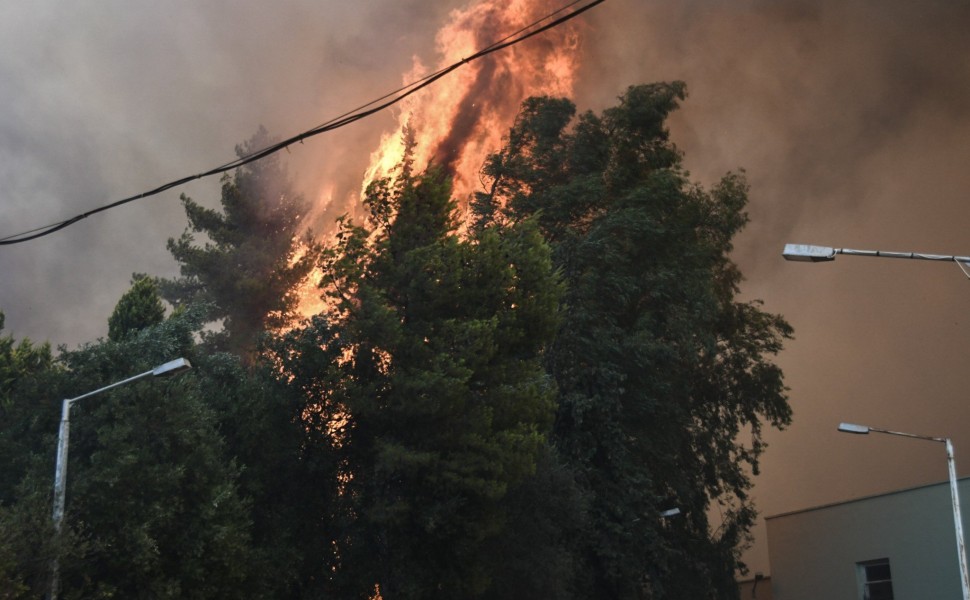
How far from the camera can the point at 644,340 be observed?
3697 cm

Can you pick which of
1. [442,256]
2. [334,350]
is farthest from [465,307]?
[334,350]

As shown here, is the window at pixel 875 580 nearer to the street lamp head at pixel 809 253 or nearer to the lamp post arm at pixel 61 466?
the street lamp head at pixel 809 253

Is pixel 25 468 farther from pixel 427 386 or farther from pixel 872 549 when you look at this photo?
pixel 872 549

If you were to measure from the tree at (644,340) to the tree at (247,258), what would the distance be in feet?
40.6

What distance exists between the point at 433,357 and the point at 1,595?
13.4 meters

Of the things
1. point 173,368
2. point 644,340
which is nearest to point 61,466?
point 173,368

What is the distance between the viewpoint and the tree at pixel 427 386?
28016mm

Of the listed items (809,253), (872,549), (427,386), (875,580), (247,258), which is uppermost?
(247,258)

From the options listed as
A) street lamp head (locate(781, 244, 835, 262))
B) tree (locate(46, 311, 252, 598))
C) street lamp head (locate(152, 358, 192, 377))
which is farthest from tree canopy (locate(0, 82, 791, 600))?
street lamp head (locate(781, 244, 835, 262))

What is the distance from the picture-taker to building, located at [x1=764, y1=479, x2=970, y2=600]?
3888 cm

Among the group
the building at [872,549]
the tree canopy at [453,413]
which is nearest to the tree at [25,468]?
the tree canopy at [453,413]

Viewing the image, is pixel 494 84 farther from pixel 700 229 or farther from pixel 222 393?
pixel 222 393

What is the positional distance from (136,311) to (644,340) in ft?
61.5

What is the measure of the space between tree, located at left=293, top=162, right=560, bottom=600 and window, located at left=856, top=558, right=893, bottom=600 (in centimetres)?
1954
